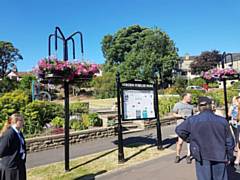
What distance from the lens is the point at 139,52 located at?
52.2 meters

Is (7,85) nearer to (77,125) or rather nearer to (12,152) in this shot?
(77,125)

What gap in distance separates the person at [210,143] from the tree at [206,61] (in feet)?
204

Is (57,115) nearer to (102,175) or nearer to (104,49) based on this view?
(102,175)

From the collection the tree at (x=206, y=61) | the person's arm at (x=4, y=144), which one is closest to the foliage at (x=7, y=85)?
the person's arm at (x=4, y=144)

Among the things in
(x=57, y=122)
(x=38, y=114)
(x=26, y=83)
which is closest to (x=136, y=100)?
(x=57, y=122)

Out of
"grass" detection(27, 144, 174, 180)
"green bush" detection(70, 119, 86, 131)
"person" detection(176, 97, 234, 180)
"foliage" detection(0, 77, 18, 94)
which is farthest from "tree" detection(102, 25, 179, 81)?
"person" detection(176, 97, 234, 180)

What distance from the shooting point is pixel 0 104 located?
477 inches

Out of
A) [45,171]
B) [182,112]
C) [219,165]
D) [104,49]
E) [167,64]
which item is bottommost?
[45,171]

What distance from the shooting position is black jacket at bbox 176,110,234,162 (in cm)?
390

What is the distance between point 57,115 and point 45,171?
669 centimetres

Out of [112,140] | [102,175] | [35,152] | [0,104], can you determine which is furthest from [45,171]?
[0,104]

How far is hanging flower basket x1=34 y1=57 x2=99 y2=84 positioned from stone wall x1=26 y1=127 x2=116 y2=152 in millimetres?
3406

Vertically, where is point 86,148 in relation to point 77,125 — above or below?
below

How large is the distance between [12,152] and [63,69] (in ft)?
8.24
